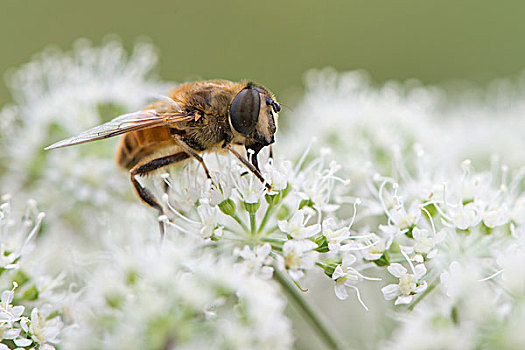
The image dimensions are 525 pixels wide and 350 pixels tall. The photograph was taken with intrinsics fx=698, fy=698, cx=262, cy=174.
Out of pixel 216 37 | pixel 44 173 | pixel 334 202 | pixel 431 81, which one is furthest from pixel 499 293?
pixel 216 37

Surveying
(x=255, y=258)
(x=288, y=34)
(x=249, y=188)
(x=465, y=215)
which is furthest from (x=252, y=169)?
(x=288, y=34)

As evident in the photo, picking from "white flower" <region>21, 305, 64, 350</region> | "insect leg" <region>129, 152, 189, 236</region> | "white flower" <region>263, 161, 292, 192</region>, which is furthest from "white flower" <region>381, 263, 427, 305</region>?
"white flower" <region>21, 305, 64, 350</region>

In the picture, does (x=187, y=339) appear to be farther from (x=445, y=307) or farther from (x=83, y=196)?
(x=83, y=196)

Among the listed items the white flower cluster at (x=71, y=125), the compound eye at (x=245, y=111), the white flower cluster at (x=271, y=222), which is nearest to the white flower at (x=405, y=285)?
the white flower cluster at (x=271, y=222)

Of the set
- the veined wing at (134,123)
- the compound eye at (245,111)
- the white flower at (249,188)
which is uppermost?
the compound eye at (245,111)

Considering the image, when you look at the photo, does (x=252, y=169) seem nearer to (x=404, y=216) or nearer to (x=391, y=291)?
(x=404, y=216)

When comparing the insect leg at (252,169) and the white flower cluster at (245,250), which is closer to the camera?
the white flower cluster at (245,250)

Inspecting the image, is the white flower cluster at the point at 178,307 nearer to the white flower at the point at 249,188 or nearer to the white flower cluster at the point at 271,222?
the white flower cluster at the point at 271,222
